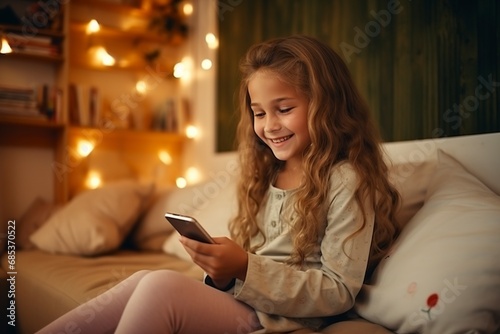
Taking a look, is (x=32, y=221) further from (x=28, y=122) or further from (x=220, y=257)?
(x=220, y=257)

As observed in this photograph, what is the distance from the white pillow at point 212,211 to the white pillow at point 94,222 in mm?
211

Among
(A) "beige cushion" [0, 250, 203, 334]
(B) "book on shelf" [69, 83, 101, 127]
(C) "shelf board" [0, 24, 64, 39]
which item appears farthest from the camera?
(B) "book on shelf" [69, 83, 101, 127]

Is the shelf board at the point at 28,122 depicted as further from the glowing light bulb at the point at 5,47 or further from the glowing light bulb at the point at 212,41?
the glowing light bulb at the point at 212,41

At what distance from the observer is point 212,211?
6.31 feet

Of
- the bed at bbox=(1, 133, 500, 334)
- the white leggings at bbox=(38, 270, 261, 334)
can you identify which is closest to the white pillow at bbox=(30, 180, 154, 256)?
the bed at bbox=(1, 133, 500, 334)

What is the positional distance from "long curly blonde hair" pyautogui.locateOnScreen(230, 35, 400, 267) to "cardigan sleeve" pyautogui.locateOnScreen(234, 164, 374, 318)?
0.12 ft

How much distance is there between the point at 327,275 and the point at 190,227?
317 millimetres

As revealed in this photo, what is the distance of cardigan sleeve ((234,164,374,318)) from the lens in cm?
101

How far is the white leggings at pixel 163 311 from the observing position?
940mm

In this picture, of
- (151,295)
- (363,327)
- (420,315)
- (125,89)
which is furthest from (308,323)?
(125,89)

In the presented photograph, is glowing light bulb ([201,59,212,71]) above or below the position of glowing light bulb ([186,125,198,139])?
above

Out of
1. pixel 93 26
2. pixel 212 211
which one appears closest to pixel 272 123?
pixel 212 211

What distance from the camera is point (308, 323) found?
1.06 metres

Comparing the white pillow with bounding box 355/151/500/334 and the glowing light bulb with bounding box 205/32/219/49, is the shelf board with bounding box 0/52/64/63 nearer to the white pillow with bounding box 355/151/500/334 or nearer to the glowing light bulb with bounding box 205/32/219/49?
the glowing light bulb with bounding box 205/32/219/49
